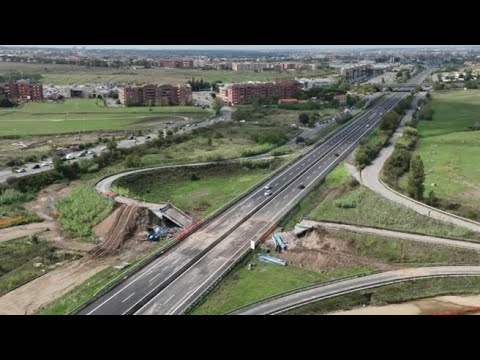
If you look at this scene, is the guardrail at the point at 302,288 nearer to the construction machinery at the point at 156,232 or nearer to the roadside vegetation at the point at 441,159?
the construction machinery at the point at 156,232

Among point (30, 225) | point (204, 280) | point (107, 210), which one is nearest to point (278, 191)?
point (107, 210)

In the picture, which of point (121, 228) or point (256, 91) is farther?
point (256, 91)

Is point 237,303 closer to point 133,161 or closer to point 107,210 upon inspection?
point 107,210

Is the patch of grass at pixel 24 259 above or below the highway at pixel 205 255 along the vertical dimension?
below

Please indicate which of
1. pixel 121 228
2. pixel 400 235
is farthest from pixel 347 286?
pixel 121 228

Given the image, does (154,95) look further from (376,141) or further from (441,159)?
(441,159)

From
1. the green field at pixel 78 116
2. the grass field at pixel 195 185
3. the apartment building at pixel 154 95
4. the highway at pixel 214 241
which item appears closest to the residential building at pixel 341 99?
the green field at pixel 78 116
